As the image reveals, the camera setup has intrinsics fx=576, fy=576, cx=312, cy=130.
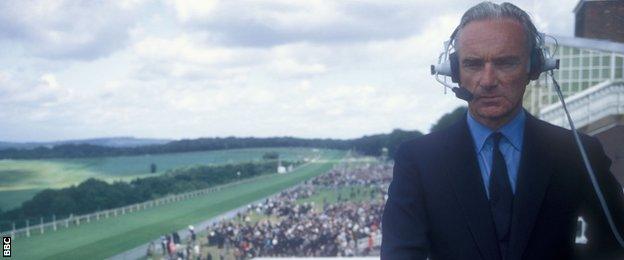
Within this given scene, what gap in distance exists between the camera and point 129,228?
12.7 m

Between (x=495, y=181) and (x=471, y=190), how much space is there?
2.3 inches

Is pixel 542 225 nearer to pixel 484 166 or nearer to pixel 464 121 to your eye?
pixel 484 166

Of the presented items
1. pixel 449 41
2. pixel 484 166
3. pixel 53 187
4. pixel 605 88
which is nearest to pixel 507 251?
pixel 484 166

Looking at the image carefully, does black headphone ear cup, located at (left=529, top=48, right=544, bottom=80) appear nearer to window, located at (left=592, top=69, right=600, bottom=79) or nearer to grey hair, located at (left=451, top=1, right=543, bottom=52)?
grey hair, located at (left=451, top=1, right=543, bottom=52)

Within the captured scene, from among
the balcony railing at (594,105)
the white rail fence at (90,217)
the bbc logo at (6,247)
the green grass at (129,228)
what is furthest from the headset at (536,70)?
the green grass at (129,228)

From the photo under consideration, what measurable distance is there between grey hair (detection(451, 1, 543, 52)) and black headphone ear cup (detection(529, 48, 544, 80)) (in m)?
0.01

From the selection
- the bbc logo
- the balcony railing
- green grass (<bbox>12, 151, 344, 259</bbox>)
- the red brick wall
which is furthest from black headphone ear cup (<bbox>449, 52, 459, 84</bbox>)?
green grass (<bbox>12, 151, 344, 259</bbox>)

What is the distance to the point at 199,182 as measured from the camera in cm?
1744

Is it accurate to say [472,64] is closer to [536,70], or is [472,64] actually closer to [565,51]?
[536,70]

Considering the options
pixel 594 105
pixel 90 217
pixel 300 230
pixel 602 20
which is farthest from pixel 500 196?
pixel 300 230

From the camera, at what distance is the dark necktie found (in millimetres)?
1086

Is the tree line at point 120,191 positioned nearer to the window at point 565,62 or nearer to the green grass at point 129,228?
the green grass at point 129,228

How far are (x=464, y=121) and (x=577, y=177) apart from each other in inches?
9.5

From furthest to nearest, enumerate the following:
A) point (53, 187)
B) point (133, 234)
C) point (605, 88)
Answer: point (133, 234)
point (53, 187)
point (605, 88)
